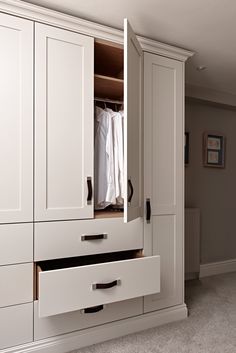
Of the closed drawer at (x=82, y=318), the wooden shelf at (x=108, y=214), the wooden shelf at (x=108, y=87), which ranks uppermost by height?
the wooden shelf at (x=108, y=87)

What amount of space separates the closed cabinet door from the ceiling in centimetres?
20

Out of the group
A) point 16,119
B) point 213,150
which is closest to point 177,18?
point 16,119

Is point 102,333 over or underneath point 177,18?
underneath

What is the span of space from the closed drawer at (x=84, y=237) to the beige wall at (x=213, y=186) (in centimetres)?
153

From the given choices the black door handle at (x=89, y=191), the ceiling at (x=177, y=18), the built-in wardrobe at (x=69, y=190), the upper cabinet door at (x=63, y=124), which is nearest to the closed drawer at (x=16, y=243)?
the built-in wardrobe at (x=69, y=190)

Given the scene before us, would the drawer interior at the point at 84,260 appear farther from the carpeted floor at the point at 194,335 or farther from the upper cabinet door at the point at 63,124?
the carpeted floor at the point at 194,335

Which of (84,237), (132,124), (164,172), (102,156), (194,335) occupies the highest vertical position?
(132,124)

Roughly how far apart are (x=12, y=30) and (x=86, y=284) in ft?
5.23

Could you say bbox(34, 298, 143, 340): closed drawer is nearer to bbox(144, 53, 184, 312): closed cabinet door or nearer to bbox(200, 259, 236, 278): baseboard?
bbox(144, 53, 184, 312): closed cabinet door

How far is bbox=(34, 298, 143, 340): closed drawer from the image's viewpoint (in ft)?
5.87

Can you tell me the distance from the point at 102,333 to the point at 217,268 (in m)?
2.10

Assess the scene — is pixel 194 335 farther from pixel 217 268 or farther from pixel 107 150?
pixel 217 268

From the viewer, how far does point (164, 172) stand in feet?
7.42

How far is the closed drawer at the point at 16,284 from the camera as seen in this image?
167 centimetres
